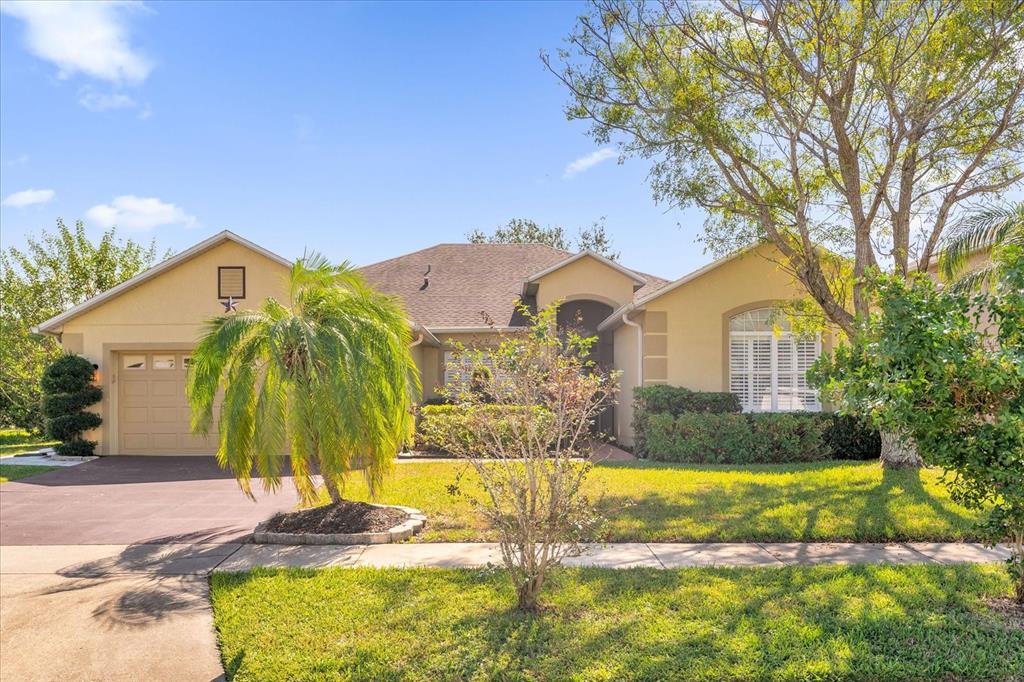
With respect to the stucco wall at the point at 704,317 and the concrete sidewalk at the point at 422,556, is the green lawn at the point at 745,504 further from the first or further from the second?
the stucco wall at the point at 704,317

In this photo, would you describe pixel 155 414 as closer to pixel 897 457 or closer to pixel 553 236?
pixel 897 457

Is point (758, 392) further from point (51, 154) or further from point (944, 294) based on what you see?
point (51, 154)

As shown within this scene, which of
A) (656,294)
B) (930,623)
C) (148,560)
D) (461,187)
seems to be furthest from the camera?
(461,187)

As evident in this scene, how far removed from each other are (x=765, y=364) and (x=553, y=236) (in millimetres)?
29644

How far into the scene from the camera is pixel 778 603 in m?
5.52

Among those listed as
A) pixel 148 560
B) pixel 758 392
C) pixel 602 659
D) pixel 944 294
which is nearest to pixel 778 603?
pixel 602 659

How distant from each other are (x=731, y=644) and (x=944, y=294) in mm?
3094

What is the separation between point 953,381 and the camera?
192 inches

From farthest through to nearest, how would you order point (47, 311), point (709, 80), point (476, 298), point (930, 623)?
point (47, 311)
point (476, 298)
point (709, 80)
point (930, 623)

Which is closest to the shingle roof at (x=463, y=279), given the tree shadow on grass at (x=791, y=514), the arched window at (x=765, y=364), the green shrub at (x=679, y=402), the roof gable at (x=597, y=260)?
the roof gable at (x=597, y=260)

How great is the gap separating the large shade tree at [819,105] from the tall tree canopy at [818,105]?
1.1 inches

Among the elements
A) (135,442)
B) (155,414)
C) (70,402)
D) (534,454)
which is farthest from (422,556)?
(70,402)

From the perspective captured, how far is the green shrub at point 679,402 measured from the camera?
14.9 meters

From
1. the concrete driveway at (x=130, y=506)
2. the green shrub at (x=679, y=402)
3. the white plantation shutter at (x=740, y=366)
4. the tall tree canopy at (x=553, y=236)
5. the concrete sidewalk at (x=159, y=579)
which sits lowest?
the concrete driveway at (x=130, y=506)
